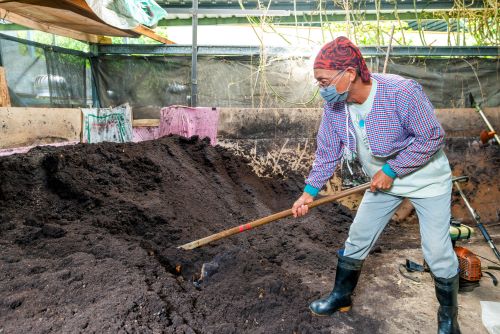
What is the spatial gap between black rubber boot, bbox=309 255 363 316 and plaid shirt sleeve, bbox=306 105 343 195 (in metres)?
0.56

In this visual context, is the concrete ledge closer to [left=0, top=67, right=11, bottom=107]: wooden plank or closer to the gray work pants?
[left=0, top=67, right=11, bottom=107]: wooden plank

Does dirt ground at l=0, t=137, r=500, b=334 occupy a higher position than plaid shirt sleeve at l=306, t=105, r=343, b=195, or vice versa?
plaid shirt sleeve at l=306, t=105, r=343, b=195

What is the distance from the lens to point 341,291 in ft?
8.35

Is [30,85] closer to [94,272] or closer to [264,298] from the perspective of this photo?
[94,272]

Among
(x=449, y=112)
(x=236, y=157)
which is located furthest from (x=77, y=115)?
(x=449, y=112)

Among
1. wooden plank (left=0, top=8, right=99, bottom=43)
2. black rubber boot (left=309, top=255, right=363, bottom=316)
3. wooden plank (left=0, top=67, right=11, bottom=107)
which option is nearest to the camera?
black rubber boot (left=309, top=255, right=363, bottom=316)

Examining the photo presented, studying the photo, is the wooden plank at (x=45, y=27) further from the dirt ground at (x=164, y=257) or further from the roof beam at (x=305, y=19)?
the dirt ground at (x=164, y=257)

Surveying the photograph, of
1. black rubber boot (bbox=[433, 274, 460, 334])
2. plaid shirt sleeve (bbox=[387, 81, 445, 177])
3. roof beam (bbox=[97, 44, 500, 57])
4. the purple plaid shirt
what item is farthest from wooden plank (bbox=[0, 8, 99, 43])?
black rubber boot (bbox=[433, 274, 460, 334])

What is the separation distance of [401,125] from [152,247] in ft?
6.64

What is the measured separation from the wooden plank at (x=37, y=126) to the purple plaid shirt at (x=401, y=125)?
3.50 metres

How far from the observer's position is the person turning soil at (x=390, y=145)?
2043 millimetres

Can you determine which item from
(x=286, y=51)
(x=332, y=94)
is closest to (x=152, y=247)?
(x=332, y=94)

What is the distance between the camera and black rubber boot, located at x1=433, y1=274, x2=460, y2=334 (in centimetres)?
221

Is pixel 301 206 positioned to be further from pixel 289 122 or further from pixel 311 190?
pixel 289 122
